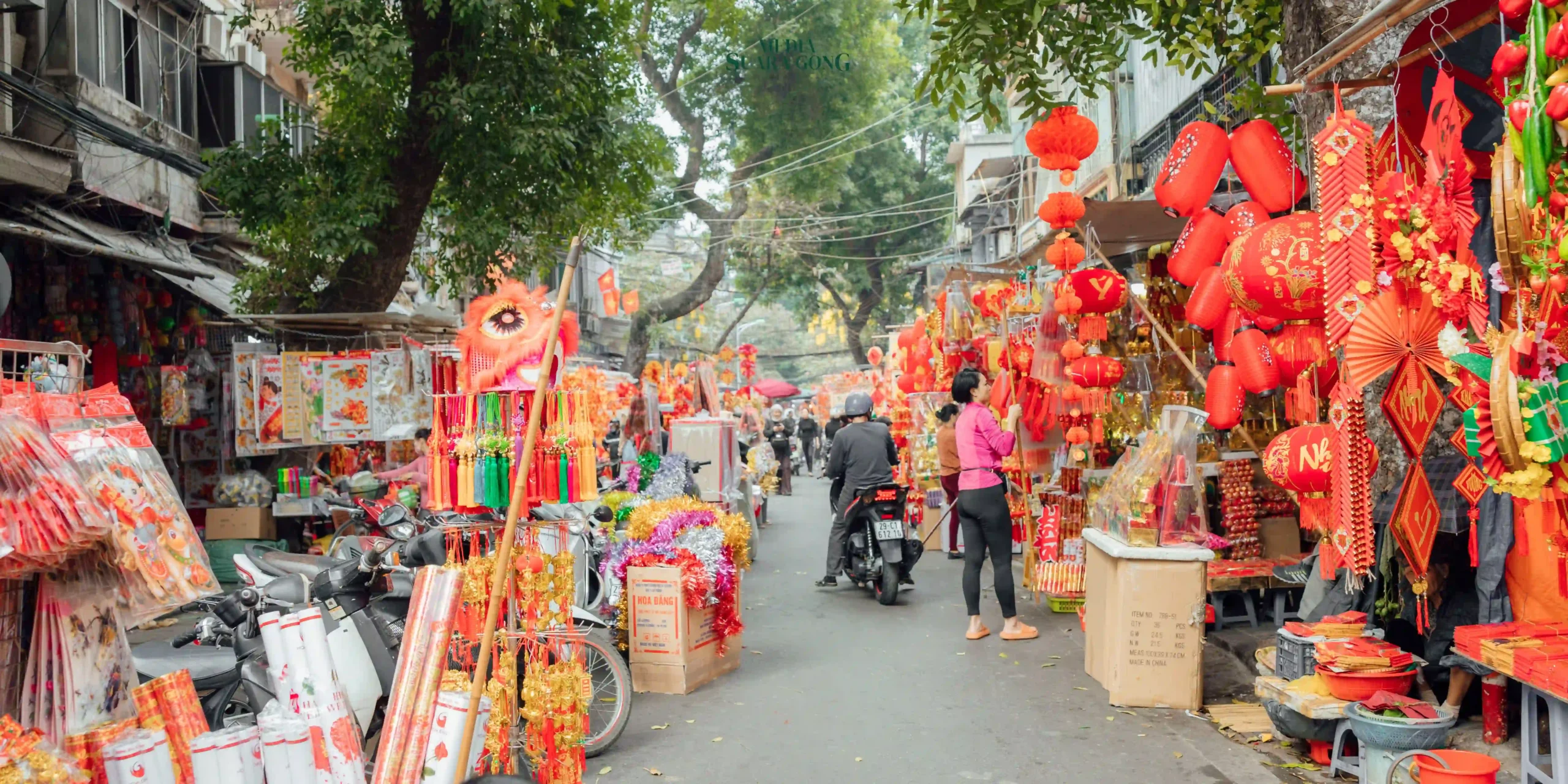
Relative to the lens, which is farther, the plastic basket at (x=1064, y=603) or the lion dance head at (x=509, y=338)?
the plastic basket at (x=1064, y=603)

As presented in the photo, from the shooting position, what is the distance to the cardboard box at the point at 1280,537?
30.6 feet

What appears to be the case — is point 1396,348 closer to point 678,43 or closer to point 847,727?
point 847,727

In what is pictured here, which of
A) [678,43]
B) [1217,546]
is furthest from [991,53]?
[678,43]

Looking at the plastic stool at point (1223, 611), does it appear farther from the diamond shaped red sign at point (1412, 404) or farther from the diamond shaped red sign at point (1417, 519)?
the diamond shaped red sign at point (1412, 404)

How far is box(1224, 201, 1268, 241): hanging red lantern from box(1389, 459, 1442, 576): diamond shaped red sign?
1.56 meters

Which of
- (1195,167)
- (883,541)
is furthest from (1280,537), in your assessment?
(1195,167)

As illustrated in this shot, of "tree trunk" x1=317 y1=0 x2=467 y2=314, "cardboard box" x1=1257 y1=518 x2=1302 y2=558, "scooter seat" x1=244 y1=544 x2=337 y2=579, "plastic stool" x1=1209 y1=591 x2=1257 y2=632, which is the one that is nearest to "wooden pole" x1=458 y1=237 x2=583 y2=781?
"scooter seat" x1=244 y1=544 x2=337 y2=579

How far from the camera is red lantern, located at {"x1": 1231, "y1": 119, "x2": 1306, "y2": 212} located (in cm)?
620

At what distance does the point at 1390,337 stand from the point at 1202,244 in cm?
208

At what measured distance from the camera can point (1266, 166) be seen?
6211 millimetres

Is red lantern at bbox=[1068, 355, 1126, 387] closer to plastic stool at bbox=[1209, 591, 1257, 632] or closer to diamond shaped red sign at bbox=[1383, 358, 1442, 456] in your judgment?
plastic stool at bbox=[1209, 591, 1257, 632]

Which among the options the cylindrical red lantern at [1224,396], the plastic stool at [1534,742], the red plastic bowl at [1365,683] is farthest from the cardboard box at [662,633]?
the plastic stool at [1534,742]

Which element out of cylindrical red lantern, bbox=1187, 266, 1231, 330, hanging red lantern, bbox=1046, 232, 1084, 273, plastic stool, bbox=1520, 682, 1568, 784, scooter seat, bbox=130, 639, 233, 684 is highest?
hanging red lantern, bbox=1046, 232, 1084, 273

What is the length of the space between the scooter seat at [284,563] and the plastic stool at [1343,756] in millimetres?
5009
